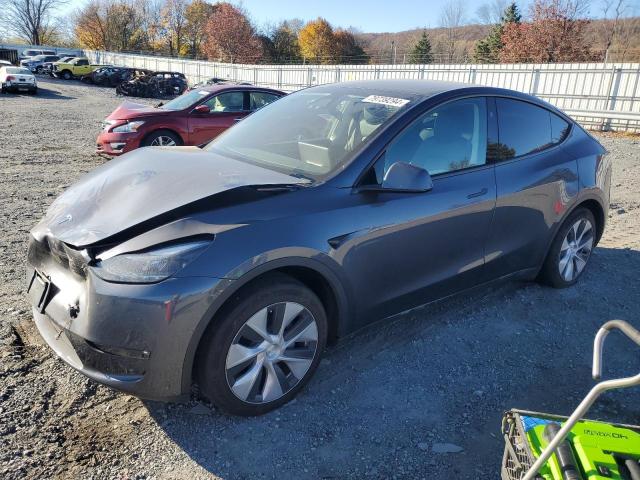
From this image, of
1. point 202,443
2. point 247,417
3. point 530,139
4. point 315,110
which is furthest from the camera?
point 530,139

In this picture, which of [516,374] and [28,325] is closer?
[516,374]

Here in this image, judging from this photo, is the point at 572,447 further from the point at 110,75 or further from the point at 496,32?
the point at 496,32

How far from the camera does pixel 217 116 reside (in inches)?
370

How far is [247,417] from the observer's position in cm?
268

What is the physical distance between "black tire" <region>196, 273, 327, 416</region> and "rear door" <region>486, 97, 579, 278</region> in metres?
1.65

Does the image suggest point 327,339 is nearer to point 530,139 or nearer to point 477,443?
point 477,443

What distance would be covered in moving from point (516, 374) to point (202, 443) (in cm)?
196

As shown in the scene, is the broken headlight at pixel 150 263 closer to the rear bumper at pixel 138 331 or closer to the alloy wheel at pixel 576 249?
the rear bumper at pixel 138 331

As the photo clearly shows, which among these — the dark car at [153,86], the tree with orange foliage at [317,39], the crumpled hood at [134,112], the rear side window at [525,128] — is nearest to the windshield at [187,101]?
the crumpled hood at [134,112]

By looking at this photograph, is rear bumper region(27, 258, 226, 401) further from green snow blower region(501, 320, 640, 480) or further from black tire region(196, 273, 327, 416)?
green snow blower region(501, 320, 640, 480)

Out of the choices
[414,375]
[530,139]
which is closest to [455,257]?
[414,375]

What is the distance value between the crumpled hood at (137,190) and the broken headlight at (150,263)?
19cm

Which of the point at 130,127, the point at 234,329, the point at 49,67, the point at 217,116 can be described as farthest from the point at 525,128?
the point at 49,67

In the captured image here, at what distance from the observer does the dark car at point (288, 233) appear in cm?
231
